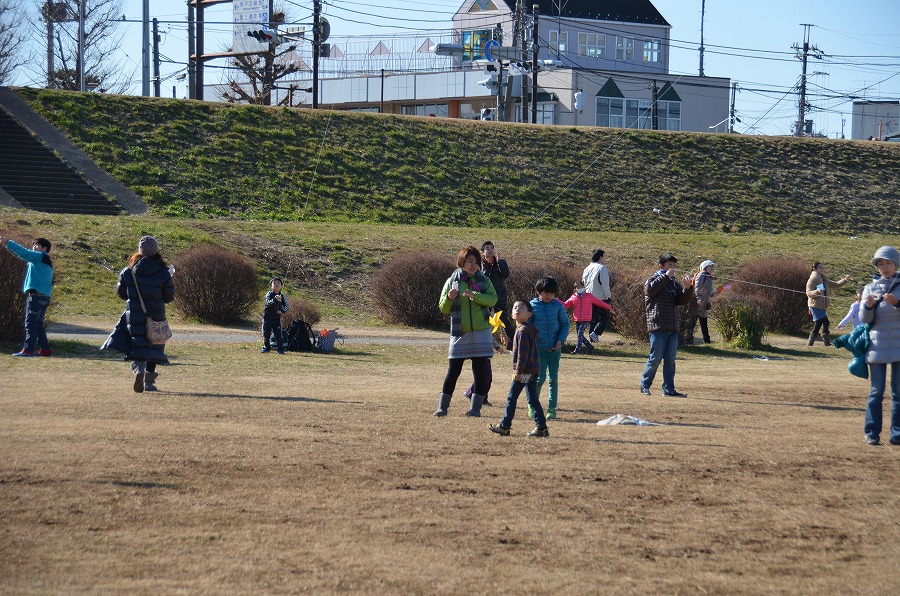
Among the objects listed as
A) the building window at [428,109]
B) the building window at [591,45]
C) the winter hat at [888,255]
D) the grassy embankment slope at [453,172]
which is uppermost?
the building window at [591,45]

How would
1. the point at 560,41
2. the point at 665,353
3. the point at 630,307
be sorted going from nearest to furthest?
the point at 665,353, the point at 630,307, the point at 560,41

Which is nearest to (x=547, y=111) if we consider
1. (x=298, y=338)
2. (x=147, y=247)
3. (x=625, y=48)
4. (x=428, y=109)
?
(x=428, y=109)

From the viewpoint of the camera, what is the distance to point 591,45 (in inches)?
3137

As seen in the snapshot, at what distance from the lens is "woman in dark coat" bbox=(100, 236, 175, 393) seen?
38.6 feet

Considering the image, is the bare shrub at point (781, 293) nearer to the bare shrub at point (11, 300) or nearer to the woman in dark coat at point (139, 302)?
the bare shrub at point (11, 300)

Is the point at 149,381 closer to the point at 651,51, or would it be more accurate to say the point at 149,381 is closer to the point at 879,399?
the point at 879,399

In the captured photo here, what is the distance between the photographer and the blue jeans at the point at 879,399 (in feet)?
30.7

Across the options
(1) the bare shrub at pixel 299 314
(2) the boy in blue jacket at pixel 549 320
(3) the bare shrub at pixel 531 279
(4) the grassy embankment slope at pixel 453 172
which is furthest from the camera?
(4) the grassy embankment slope at pixel 453 172

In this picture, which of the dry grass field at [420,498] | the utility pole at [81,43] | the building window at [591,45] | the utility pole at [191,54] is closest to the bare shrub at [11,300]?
the dry grass field at [420,498]

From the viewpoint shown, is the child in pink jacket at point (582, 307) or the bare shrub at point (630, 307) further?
→ the bare shrub at point (630, 307)

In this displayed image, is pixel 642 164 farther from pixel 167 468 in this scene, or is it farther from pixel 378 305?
pixel 167 468

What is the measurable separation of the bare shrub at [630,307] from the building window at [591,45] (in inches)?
2329

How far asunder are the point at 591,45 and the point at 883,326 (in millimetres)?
73373

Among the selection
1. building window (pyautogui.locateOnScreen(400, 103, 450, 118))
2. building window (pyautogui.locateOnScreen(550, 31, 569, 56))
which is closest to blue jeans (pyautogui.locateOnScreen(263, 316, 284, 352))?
building window (pyautogui.locateOnScreen(400, 103, 450, 118))
